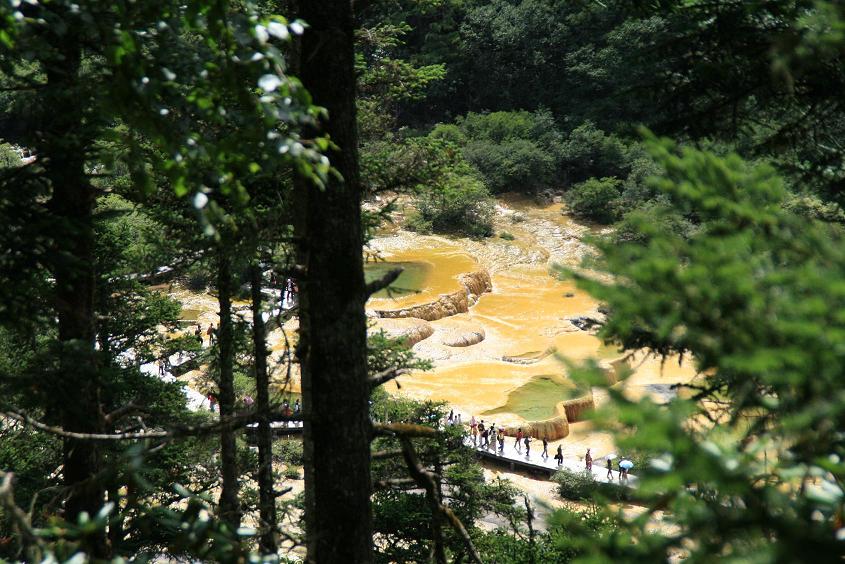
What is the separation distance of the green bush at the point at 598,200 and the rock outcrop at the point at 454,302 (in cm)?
1078

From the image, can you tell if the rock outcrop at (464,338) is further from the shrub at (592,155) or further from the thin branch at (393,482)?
the shrub at (592,155)

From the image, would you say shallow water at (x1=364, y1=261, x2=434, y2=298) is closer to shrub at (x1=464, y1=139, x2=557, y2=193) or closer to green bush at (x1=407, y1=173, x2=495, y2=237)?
green bush at (x1=407, y1=173, x2=495, y2=237)

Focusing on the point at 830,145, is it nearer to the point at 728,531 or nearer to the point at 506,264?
the point at 728,531

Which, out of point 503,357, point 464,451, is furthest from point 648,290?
point 503,357

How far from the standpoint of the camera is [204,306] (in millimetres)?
27234

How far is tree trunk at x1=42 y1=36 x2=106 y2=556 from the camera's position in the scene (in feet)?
12.9

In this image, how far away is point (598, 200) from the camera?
39.6 meters

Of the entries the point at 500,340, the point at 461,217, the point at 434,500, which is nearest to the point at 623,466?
the point at 500,340

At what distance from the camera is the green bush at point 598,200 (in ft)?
129

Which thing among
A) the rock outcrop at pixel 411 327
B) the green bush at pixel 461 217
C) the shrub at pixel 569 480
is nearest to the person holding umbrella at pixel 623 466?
the shrub at pixel 569 480

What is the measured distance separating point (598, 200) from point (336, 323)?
38.0 m

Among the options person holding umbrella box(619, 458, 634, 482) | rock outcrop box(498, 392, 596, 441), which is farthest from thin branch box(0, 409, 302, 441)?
rock outcrop box(498, 392, 596, 441)

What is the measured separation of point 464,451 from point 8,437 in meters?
Answer: 7.29

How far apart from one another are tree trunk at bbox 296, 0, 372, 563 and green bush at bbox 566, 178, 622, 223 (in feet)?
123
